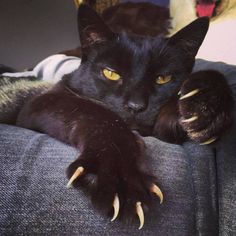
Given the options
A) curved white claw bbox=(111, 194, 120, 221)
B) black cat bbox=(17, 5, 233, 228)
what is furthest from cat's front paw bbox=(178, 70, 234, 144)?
curved white claw bbox=(111, 194, 120, 221)

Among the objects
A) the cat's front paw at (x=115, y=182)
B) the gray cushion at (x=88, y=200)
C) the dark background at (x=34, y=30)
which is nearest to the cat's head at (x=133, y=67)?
the gray cushion at (x=88, y=200)

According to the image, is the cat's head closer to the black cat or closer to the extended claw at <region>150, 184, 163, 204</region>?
the black cat

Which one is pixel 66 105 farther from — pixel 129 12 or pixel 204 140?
pixel 129 12

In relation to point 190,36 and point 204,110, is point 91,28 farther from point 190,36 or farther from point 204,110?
point 204,110

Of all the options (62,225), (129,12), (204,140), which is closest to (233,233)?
(204,140)

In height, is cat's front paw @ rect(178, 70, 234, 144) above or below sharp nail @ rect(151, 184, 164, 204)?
above

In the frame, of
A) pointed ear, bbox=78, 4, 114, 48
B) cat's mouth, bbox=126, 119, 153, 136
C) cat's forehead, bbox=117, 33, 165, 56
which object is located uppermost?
pointed ear, bbox=78, 4, 114, 48

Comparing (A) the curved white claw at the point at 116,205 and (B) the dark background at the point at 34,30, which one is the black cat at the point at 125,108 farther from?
(B) the dark background at the point at 34,30
